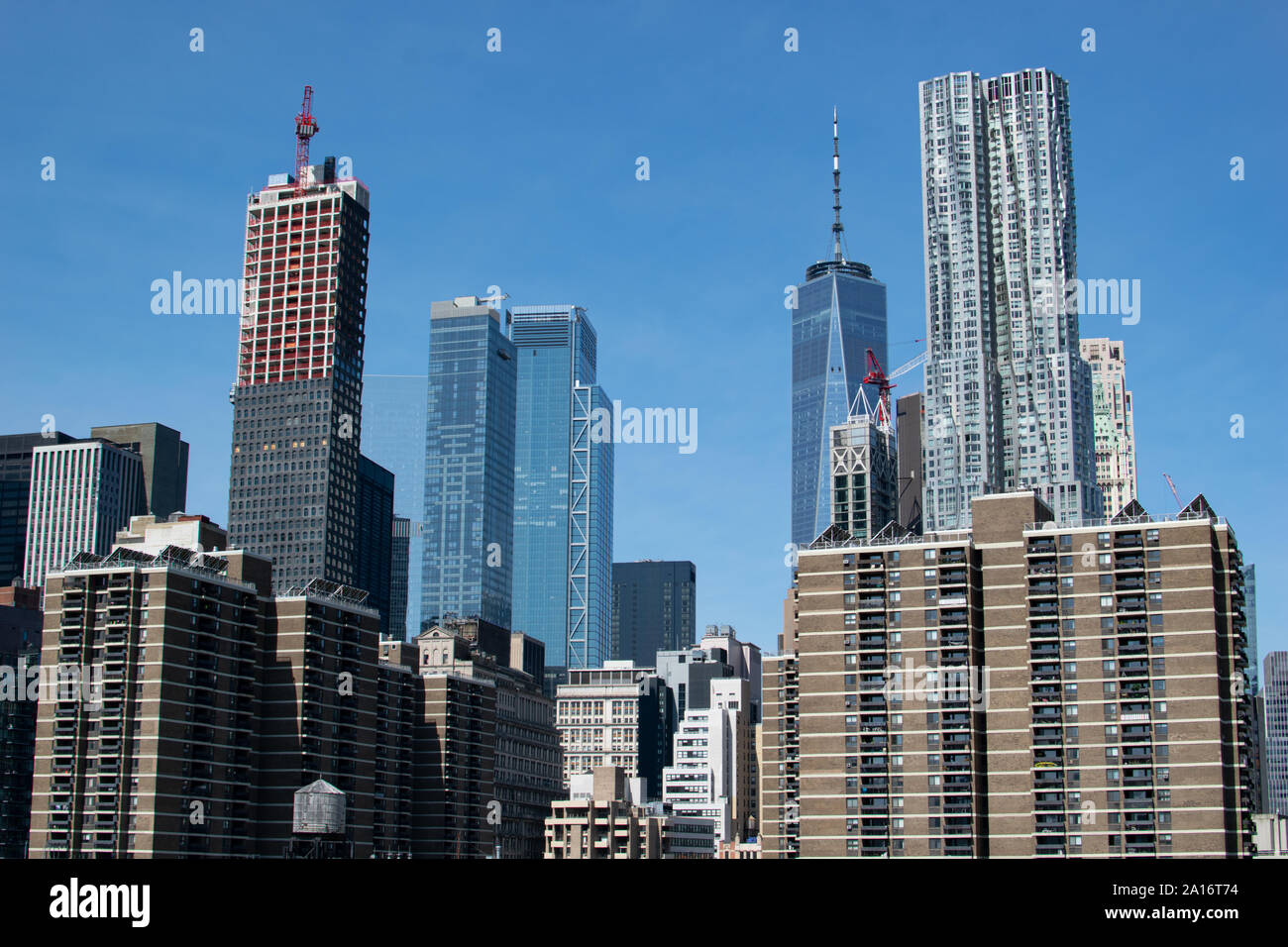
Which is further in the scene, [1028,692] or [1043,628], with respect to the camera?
[1043,628]

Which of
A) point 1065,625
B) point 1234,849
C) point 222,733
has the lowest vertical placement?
point 1234,849

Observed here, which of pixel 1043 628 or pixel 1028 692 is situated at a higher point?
pixel 1043 628

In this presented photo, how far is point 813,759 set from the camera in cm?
19375

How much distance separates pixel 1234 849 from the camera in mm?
172000

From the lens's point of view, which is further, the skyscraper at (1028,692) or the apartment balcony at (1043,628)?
the apartment balcony at (1043,628)

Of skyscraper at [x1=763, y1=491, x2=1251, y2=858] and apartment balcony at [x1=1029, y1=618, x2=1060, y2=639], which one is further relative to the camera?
apartment balcony at [x1=1029, y1=618, x2=1060, y2=639]
